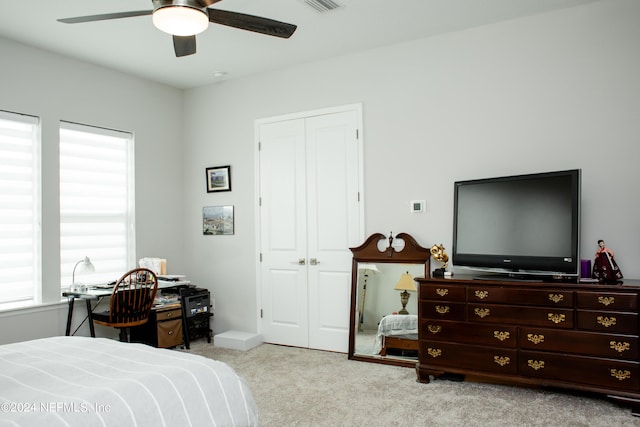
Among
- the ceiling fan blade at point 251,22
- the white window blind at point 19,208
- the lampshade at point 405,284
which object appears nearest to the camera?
the ceiling fan blade at point 251,22

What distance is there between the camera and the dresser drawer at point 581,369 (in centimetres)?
283

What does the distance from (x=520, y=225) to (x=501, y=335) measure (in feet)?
2.69

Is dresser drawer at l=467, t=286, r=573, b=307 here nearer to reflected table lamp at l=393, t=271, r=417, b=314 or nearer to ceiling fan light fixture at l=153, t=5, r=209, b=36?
reflected table lamp at l=393, t=271, r=417, b=314

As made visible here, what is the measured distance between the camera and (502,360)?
319 cm

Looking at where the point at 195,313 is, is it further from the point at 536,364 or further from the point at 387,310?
the point at 536,364

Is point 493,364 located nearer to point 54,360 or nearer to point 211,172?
point 54,360

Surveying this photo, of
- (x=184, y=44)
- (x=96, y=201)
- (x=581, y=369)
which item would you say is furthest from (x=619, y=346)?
(x=96, y=201)

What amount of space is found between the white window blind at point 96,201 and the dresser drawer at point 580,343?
12.8 feet

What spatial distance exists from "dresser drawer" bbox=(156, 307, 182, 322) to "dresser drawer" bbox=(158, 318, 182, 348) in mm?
39

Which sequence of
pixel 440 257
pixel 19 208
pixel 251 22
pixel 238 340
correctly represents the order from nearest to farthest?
pixel 251 22 < pixel 440 257 < pixel 19 208 < pixel 238 340

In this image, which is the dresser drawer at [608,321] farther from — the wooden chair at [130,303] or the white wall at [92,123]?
the white wall at [92,123]

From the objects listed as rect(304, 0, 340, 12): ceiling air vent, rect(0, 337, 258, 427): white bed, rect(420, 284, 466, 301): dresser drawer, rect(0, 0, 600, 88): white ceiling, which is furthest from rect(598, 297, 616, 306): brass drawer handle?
rect(304, 0, 340, 12): ceiling air vent

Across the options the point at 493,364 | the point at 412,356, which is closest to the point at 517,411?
the point at 493,364

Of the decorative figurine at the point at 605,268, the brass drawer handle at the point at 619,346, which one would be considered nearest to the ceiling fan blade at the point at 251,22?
the decorative figurine at the point at 605,268
